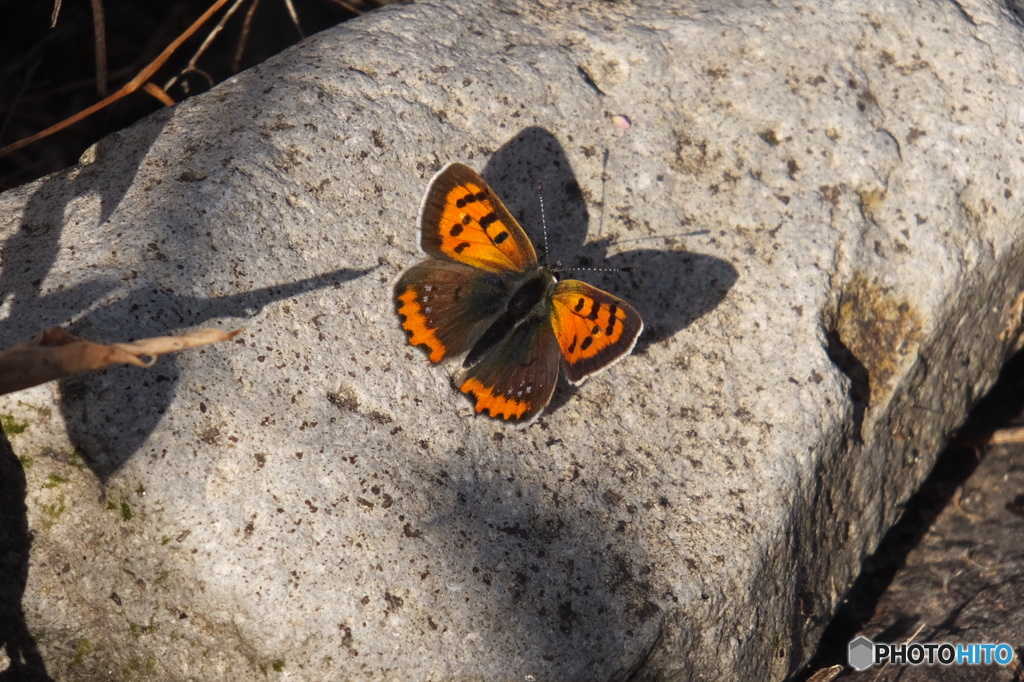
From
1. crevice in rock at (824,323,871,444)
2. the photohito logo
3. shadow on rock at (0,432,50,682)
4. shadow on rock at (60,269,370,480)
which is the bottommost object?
the photohito logo

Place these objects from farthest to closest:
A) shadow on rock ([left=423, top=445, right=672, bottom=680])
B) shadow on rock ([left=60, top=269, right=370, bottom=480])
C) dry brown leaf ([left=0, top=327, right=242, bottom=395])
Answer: shadow on rock ([left=423, top=445, right=672, bottom=680]), shadow on rock ([left=60, top=269, right=370, bottom=480]), dry brown leaf ([left=0, top=327, right=242, bottom=395])

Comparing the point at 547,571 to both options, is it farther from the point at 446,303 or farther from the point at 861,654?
the point at 861,654

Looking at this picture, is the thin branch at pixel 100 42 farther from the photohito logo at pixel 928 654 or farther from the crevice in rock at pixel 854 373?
the photohito logo at pixel 928 654

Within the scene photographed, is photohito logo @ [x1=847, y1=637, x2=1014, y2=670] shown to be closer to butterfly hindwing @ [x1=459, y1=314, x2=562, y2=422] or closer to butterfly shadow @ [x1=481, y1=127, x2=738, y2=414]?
butterfly shadow @ [x1=481, y1=127, x2=738, y2=414]

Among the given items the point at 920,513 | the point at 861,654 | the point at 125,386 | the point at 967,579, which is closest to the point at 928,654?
the point at 861,654

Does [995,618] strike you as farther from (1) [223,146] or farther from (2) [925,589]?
(1) [223,146]

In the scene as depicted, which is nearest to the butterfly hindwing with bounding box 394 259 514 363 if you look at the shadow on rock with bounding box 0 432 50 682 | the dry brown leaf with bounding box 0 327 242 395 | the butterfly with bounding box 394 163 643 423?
the butterfly with bounding box 394 163 643 423

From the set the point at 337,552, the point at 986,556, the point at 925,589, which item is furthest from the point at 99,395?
the point at 986,556
